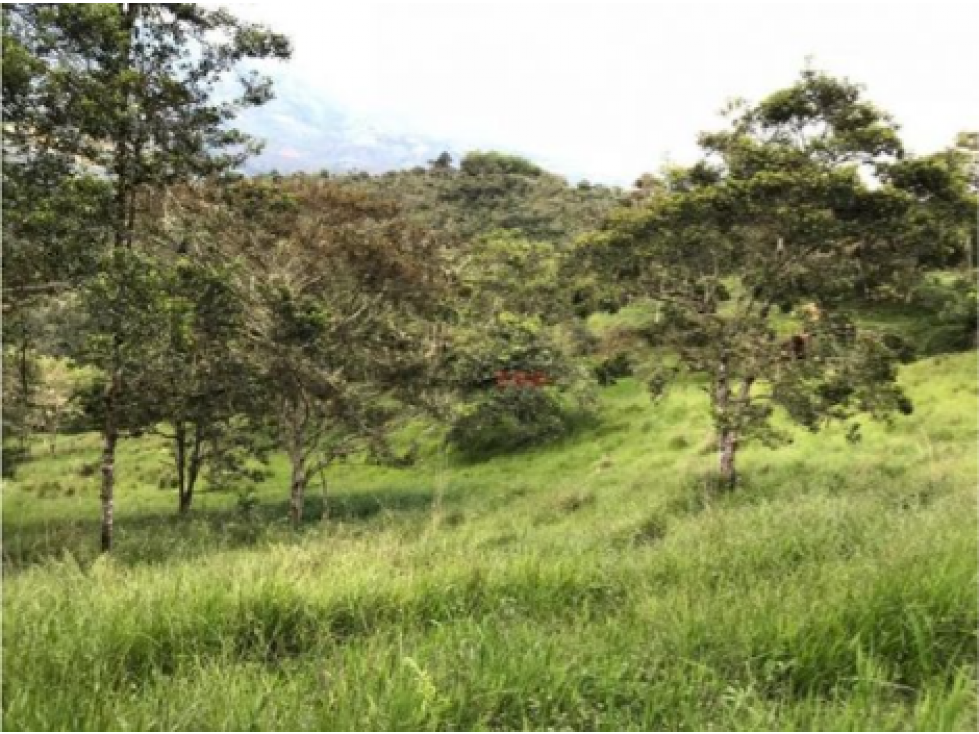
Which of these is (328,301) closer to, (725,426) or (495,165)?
(725,426)

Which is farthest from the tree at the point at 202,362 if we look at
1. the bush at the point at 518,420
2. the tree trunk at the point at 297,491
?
the bush at the point at 518,420

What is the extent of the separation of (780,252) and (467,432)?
52.3ft

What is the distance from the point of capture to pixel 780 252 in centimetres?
1805

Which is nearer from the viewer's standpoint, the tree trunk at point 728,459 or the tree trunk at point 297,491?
the tree trunk at point 728,459

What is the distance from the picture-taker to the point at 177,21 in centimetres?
1570

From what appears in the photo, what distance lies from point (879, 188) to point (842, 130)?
1.61 meters

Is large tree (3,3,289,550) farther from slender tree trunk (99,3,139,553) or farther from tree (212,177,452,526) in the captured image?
tree (212,177,452,526)

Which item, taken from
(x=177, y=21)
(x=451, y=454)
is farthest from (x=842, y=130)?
(x=451, y=454)

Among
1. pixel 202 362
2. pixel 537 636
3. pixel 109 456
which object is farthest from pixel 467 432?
pixel 537 636

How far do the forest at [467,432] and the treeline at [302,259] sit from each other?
3.3 inches

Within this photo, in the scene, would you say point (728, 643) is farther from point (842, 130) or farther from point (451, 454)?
point (451, 454)

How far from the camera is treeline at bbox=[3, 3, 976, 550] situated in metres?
14.0

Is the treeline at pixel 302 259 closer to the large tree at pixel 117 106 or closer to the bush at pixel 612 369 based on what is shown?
the large tree at pixel 117 106

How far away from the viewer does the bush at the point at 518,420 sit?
3072cm
